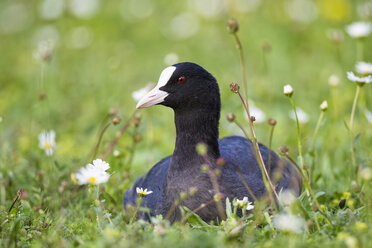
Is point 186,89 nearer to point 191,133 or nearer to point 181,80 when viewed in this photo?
point 181,80

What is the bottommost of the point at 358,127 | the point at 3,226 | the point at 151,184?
the point at 358,127

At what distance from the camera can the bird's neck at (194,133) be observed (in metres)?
3.17

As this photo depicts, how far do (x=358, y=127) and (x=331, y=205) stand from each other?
188 centimetres

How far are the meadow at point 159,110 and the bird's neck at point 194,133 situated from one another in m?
0.37

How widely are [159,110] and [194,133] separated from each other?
8.60 ft

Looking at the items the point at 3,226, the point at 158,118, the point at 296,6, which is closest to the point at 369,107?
the point at 158,118

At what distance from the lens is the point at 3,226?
2.69 m

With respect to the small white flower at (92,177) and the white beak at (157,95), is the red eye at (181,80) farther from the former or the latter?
the small white flower at (92,177)

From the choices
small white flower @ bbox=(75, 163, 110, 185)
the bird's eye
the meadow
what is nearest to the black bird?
the bird's eye

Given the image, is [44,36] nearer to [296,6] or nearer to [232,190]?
[296,6]

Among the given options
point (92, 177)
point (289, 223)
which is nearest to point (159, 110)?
point (92, 177)

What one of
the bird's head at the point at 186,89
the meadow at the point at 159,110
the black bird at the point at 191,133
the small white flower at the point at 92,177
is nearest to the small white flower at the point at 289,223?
the meadow at the point at 159,110

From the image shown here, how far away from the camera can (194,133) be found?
125 inches

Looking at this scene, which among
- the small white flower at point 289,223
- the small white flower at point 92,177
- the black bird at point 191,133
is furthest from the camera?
the black bird at point 191,133
